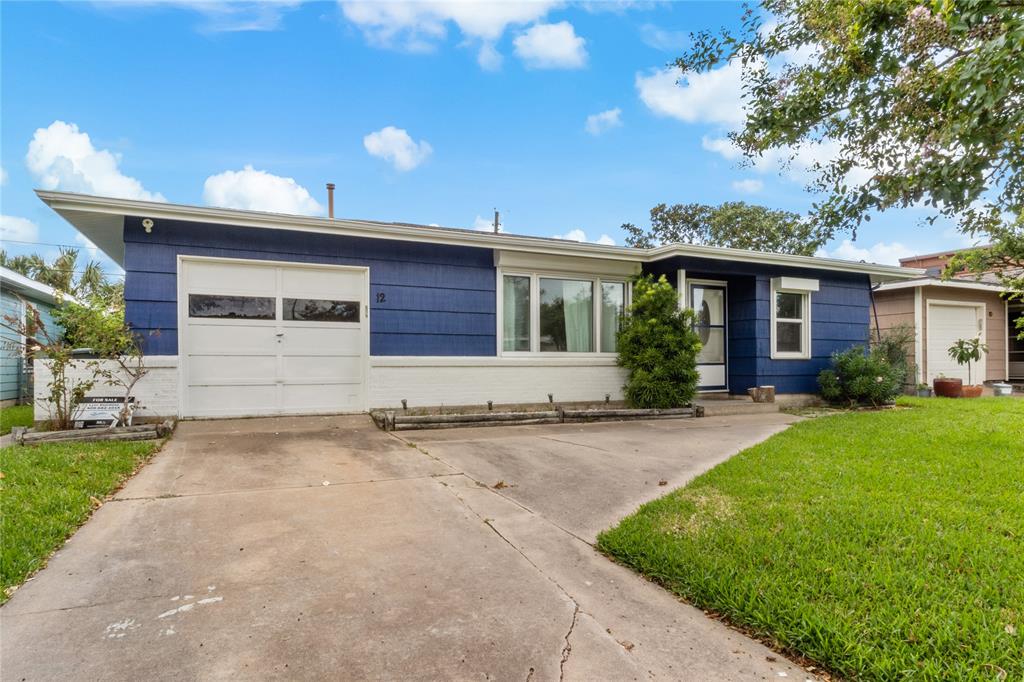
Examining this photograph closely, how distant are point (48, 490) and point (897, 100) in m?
7.07

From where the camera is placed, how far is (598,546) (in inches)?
122

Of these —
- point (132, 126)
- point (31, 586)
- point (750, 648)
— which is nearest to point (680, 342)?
point (750, 648)

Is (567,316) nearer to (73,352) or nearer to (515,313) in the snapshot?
(515,313)

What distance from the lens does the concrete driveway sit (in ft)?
Result: 6.33

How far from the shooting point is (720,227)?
79.0ft

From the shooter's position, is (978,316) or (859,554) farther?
(978,316)

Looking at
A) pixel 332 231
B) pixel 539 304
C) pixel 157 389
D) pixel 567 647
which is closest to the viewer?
pixel 567 647

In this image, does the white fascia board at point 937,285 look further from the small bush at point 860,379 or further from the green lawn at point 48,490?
the green lawn at point 48,490

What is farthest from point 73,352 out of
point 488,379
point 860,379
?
point 860,379

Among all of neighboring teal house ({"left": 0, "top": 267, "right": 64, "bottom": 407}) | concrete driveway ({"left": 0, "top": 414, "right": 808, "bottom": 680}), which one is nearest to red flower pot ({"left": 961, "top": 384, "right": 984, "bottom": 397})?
concrete driveway ({"left": 0, "top": 414, "right": 808, "bottom": 680})

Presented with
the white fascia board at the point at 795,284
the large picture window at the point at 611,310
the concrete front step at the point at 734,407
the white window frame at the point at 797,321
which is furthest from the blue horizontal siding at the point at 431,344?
the white fascia board at the point at 795,284

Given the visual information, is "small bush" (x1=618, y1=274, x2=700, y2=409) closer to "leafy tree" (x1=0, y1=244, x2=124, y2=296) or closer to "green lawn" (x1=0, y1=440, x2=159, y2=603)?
"green lawn" (x1=0, y1=440, x2=159, y2=603)

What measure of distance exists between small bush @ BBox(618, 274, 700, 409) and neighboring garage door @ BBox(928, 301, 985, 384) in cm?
819

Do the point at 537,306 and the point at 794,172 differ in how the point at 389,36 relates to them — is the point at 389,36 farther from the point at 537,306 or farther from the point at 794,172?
the point at 794,172
